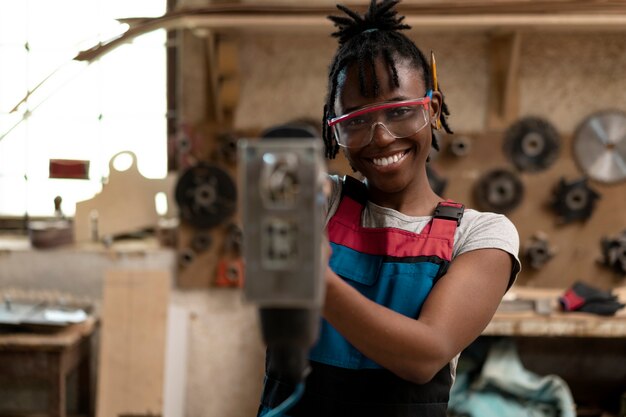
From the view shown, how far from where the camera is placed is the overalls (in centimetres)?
107

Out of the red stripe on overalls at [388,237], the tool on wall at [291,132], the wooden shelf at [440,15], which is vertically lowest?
the red stripe on overalls at [388,237]

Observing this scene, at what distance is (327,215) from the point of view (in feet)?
3.87

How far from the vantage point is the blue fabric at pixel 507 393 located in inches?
105

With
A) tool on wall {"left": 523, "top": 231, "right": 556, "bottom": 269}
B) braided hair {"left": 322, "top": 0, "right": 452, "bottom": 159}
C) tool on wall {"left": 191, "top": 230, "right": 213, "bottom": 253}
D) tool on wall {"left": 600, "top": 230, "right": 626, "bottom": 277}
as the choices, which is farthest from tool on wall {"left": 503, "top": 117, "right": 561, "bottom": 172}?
braided hair {"left": 322, "top": 0, "right": 452, "bottom": 159}

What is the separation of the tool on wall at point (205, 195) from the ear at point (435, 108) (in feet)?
6.23

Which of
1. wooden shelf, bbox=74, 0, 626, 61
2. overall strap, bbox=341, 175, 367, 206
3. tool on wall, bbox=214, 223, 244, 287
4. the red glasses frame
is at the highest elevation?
wooden shelf, bbox=74, 0, 626, 61

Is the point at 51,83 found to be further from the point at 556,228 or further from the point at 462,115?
the point at 556,228

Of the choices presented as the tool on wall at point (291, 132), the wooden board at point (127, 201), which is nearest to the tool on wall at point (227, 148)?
the wooden board at point (127, 201)

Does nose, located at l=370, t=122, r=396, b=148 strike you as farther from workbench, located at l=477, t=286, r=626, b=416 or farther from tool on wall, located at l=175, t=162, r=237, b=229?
workbench, located at l=477, t=286, r=626, b=416

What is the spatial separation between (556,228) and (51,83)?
2495 mm

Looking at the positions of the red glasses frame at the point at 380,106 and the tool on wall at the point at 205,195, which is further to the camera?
the tool on wall at the point at 205,195

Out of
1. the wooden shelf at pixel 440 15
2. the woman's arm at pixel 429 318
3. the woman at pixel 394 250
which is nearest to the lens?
the woman's arm at pixel 429 318

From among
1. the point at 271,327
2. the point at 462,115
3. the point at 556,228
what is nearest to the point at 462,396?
the point at 556,228

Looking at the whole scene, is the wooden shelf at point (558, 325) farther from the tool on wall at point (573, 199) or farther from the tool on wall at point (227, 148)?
the tool on wall at point (227, 148)
